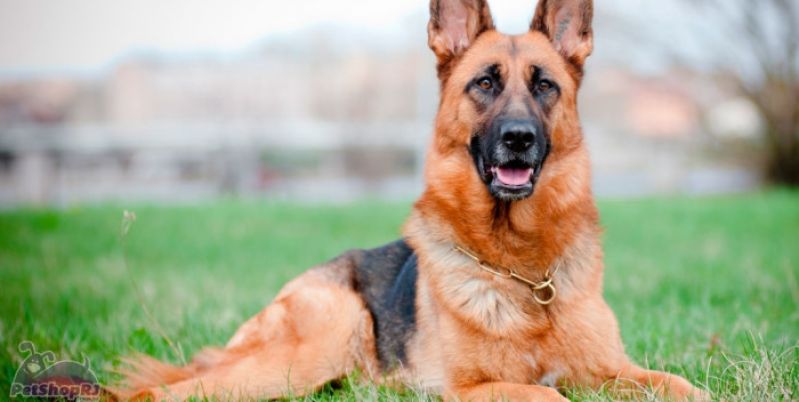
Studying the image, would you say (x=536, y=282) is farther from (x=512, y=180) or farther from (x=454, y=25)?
(x=454, y=25)

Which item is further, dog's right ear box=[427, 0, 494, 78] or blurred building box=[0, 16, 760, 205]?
blurred building box=[0, 16, 760, 205]

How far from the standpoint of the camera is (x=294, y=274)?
322 inches

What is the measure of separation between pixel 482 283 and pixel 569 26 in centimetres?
153

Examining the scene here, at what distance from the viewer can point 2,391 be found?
3.94 m

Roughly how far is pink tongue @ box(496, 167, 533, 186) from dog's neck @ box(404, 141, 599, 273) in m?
Result: 0.13

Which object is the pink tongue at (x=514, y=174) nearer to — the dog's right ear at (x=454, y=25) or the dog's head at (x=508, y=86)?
the dog's head at (x=508, y=86)

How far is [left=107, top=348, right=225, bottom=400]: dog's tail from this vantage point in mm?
3691

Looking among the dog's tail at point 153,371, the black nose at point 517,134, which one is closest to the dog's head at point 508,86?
the black nose at point 517,134

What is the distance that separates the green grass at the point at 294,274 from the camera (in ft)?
13.8

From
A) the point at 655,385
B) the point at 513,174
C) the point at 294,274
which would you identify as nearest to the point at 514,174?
the point at 513,174

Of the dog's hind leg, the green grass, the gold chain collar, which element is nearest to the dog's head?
the gold chain collar

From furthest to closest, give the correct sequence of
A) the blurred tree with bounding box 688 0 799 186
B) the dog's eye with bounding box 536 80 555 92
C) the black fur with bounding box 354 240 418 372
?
the blurred tree with bounding box 688 0 799 186, the black fur with bounding box 354 240 418 372, the dog's eye with bounding box 536 80 555 92

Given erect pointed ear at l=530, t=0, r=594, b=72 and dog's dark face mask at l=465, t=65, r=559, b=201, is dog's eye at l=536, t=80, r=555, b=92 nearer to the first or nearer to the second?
dog's dark face mask at l=465, t=65, r=559, b=201

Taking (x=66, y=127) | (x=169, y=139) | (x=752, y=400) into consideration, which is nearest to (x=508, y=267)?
(x=752, y=400)
